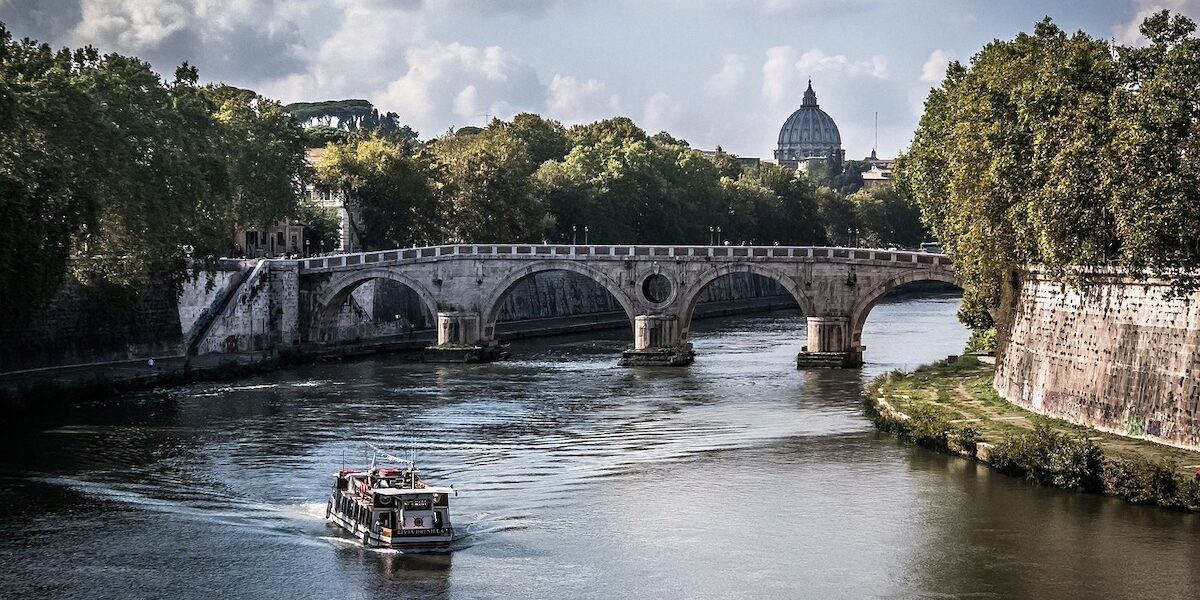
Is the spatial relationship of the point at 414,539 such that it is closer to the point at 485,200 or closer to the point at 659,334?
the point at 659,334

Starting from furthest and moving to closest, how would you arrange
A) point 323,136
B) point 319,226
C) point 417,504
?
1. point 323,136
2. point 319,226
3. point 417,504

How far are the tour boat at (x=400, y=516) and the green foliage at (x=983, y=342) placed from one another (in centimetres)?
3879

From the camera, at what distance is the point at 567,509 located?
158ft

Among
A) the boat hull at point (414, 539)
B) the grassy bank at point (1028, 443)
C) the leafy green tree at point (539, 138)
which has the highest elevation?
the leafy green tree at point (539, 138)

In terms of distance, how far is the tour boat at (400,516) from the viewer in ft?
143

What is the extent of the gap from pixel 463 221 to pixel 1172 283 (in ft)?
216

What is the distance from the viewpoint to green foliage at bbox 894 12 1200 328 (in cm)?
4834

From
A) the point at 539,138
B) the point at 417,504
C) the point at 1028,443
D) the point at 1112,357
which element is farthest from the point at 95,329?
the point at 539,138

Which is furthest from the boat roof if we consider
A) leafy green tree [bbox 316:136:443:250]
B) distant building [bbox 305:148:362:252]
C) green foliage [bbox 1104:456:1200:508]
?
distant building [bbox 305:148:362:252]

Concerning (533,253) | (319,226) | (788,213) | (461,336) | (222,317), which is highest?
(788,213)

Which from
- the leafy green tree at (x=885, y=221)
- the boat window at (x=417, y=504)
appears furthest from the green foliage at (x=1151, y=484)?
the leafy green tree at (x=885, y=221)

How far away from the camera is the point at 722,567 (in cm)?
4169

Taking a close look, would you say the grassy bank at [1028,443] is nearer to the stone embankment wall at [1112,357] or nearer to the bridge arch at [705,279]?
the stone embankment wall at [1112,357]

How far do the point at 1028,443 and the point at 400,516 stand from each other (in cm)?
1830
